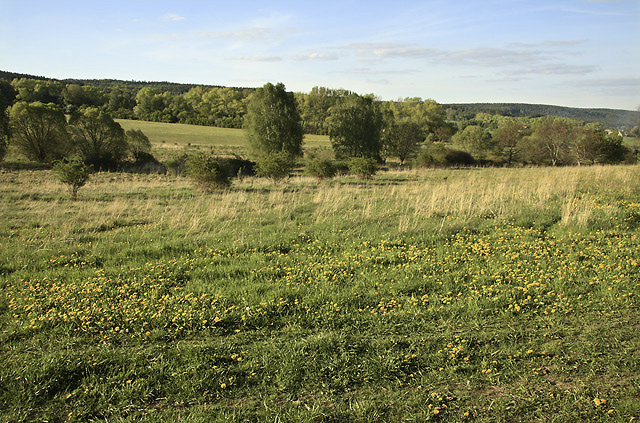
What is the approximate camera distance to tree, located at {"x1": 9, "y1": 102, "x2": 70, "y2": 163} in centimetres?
3828

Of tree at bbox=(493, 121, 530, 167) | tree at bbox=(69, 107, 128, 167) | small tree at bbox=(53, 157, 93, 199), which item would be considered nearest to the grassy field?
small tree at bbox=(53, 157, 93, 199)

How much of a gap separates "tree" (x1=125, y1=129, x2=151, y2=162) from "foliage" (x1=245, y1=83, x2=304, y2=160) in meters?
12.4

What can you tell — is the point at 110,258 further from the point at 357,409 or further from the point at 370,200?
the point at 370,200

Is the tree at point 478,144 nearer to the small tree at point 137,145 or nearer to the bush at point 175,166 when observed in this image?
the bush at point 175,166

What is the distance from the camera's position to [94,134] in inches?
1619

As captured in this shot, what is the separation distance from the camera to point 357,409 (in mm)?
3371

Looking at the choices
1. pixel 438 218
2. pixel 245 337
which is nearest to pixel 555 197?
pixel 438 218

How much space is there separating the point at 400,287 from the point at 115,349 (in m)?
3.84

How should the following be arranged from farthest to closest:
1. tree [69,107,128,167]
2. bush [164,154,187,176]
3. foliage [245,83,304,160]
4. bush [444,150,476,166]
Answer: bush [444,150,476,166] → foliage [245,83,304,160] → tree [69,107,128,167] → bush [164,154,187,176]

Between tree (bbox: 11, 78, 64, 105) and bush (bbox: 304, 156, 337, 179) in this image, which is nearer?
bush (bbox: 304, 156, 337, 179)

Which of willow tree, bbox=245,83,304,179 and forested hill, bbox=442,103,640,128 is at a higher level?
forested hill, bbox=442,103,640,128

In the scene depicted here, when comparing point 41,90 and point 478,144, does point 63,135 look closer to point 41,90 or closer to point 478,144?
point 478,144

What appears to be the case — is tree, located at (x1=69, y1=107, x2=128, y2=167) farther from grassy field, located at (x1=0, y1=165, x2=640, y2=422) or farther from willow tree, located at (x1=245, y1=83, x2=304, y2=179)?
grassy field, located at (x1=0, y1=165, x2=640, y2=422)

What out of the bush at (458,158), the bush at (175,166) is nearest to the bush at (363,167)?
the bush at (175,166)
